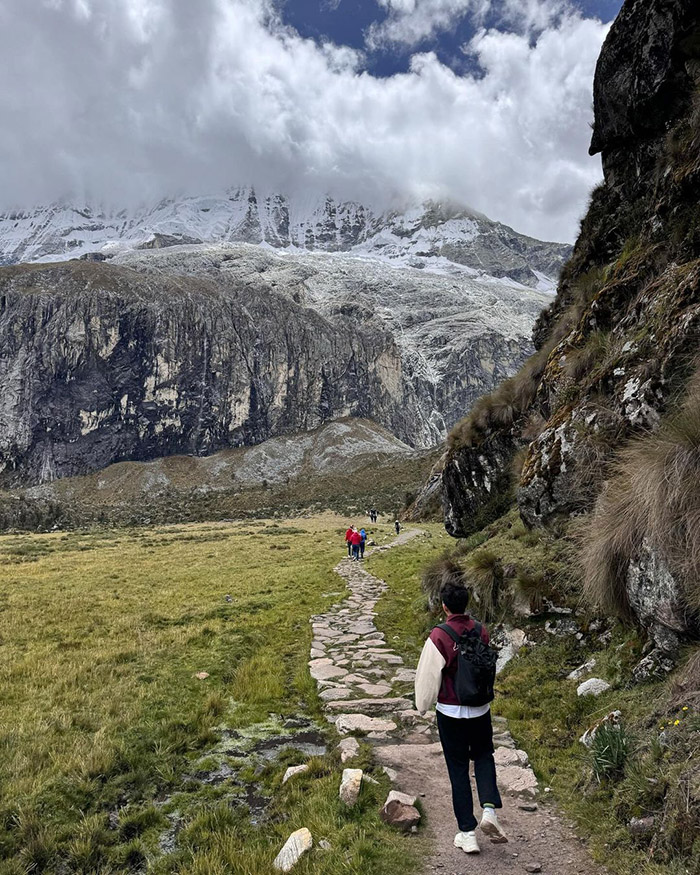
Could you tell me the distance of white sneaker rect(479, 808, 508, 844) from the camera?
3885mm

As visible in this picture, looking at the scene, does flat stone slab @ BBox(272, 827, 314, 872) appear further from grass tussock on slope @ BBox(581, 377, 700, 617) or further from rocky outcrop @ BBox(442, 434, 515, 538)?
rocky outcrop @ BBox(442, 434, 515, 538)

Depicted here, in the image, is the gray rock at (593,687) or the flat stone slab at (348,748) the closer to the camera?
the flat stone slab at (348,748)

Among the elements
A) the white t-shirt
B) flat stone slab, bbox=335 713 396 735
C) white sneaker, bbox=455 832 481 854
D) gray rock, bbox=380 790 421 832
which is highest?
the white t-shirt

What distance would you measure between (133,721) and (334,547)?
76.9ft

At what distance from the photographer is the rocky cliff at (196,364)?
114m

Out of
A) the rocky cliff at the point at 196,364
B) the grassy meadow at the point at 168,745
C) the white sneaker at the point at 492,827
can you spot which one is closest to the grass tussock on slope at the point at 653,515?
the white sneaker at the point at 492,827

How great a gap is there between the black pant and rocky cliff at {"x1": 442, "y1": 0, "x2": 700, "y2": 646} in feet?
7.46

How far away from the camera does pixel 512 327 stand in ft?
566

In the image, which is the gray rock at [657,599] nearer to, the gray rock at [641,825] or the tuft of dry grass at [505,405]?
the gray rock at [641,825]

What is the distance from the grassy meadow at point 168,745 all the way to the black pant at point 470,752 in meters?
0.70

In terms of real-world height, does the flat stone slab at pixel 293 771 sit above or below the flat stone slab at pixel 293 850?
below

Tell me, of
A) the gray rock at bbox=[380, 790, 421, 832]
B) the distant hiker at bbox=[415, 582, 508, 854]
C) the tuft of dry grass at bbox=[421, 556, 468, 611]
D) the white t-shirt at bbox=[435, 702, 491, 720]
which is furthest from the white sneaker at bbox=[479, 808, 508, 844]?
the tuft of dry grass at bbox=[421, 556, 468, 611]

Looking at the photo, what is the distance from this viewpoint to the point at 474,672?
12.9 feet

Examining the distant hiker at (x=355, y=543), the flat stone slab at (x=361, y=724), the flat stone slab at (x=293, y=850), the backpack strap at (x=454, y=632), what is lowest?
the distant hiker at (x=355, y=543)
